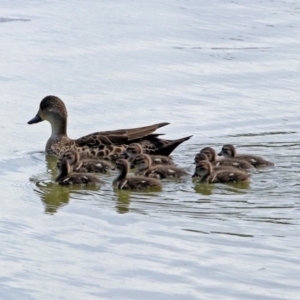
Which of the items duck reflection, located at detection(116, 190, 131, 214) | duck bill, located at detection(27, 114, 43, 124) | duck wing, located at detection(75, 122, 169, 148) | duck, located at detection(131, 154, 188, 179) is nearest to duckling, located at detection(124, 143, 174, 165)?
duck wing, located at detection(75, 122, 169, 148)

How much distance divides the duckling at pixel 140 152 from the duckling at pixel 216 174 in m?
0.67

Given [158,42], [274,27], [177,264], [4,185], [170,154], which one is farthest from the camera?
[274,27]

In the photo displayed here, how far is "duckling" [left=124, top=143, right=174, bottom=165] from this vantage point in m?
9.23

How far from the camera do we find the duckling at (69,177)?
8508mm

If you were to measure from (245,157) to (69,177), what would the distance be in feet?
4.66

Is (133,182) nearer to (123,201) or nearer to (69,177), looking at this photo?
(123,201)

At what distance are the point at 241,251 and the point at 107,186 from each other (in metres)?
2.06

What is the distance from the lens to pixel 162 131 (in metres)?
10.2

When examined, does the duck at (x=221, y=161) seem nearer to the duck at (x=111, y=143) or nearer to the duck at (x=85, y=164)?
the duck at (x=111, y=143)

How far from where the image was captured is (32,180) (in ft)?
28.6

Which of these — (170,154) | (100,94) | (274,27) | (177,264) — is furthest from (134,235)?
(274,27)

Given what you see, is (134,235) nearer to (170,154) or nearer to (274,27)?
(170,154)

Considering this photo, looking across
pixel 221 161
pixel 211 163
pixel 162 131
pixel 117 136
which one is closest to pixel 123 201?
pixel 211 163

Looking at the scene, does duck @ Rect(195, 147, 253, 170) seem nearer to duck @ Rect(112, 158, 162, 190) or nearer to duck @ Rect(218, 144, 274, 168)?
duck @ Rect(218, 144, 274, 168)
